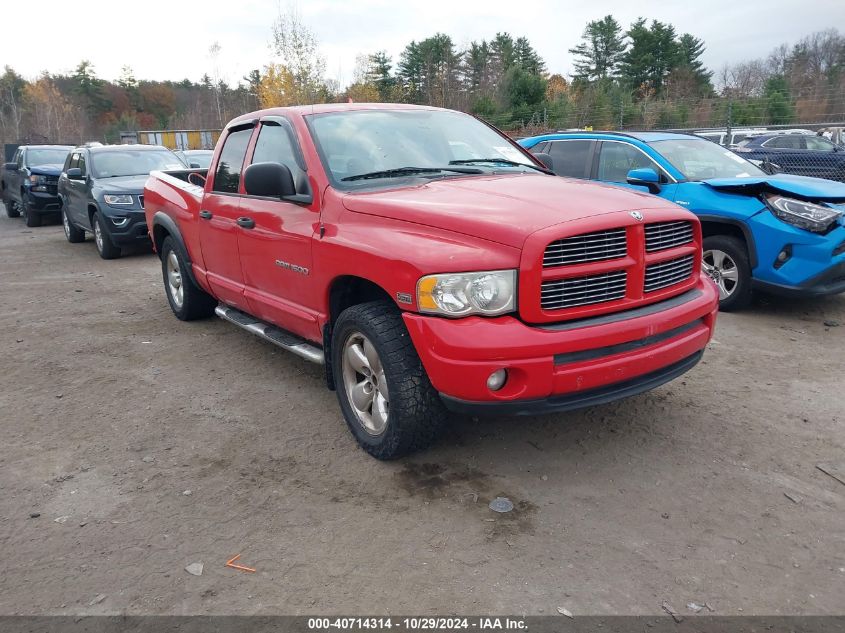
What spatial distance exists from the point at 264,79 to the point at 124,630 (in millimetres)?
43416

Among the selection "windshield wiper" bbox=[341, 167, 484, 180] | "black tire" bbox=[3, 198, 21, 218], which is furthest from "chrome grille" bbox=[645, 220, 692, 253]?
"black tire" bbox=[3, 198, 21, 218]

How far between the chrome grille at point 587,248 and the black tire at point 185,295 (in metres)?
4.00

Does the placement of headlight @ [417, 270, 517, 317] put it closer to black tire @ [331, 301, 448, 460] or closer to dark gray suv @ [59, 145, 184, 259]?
black tire @ [331, 301, 448, 460]

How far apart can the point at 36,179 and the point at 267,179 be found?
13.9 meters

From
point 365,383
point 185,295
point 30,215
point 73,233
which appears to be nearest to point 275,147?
point 365,383

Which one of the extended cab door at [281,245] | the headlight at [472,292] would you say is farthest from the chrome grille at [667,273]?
the extended cab door at [281,245]

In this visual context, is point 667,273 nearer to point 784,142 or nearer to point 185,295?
point 185,295

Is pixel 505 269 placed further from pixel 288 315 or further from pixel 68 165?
pixel 68 165

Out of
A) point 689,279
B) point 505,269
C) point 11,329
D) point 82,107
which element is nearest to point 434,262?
point 505,269

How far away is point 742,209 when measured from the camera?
237 inches

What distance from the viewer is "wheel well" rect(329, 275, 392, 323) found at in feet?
12.3

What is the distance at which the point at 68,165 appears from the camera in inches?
489

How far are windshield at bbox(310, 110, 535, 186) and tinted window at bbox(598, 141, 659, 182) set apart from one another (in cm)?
273

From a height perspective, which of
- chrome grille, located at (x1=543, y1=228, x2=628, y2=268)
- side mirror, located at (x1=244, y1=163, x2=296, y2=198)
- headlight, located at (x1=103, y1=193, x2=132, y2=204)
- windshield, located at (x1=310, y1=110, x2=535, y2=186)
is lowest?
chrome grille, located at (x1=543, y1=228, x2=628, y2=268)
